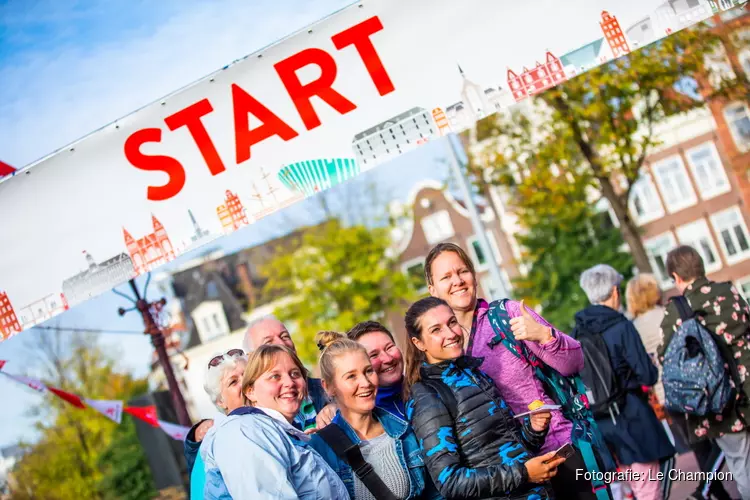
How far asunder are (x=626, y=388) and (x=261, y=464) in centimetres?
365

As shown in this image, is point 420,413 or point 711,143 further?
point 711,143

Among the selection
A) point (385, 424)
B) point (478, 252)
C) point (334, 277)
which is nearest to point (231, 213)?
point (385, 424)

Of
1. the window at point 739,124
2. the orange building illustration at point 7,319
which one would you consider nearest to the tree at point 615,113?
the orange building illustration at point 7,319

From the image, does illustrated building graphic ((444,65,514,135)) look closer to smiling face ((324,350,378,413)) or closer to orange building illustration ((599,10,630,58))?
orange building illustration ((599,10,630,58))

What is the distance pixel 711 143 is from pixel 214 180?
3735 cm

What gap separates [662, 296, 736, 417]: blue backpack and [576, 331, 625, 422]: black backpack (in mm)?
485

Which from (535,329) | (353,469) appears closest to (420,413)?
(353,469)

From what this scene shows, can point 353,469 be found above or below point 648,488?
above

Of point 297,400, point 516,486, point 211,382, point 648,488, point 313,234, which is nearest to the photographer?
point 516,486

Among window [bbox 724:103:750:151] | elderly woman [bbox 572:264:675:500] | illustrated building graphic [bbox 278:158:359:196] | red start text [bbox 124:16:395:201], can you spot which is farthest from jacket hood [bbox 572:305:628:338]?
window [bbox 724:103:750:151]

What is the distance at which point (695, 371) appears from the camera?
5.34m

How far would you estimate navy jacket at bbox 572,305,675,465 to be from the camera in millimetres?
5887

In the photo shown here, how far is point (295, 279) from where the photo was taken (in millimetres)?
36562

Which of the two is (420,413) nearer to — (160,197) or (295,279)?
(160,197)
